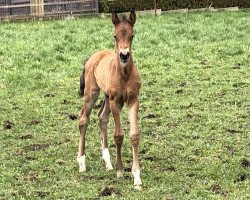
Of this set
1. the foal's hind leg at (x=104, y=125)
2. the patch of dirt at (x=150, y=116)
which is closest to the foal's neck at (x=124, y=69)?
the foal's hind leg at (x=104, y=125)

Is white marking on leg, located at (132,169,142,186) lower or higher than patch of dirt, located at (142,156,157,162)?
higher

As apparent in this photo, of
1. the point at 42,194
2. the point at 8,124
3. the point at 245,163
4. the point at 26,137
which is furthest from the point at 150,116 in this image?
the point at 42,194

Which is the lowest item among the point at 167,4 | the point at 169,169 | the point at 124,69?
the point at 169,169

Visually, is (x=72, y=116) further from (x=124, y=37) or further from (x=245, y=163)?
(x=124, y=37)

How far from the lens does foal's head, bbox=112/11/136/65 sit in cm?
725

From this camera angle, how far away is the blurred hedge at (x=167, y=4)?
96.2ft

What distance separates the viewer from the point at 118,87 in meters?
7.58

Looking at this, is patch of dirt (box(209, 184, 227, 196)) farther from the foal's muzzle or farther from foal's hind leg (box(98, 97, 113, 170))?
the foal's muzzle

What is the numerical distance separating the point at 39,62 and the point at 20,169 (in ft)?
27.1

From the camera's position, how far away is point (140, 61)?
1634cm

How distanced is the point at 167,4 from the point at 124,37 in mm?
22866

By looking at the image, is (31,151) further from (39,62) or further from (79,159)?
(39,62)

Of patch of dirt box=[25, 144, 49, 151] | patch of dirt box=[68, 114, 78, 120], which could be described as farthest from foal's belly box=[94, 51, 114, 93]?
patch of dirt box=[68, 114, 78, 120]

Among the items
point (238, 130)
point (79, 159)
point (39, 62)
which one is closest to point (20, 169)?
point (79, 159)
